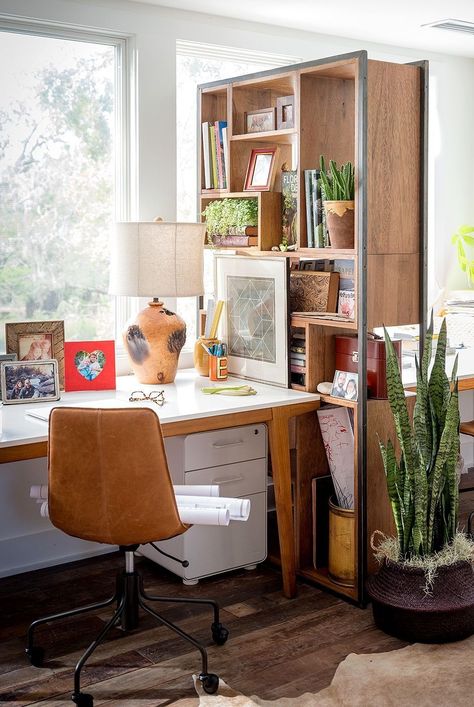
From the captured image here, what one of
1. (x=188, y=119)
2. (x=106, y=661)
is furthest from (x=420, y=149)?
(x=106, y=661)

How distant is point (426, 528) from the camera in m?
3.04

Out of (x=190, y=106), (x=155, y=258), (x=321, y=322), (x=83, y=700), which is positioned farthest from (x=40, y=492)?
(x=190, y=106)

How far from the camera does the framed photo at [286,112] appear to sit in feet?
11.6

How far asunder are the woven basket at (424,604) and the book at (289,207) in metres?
1.33

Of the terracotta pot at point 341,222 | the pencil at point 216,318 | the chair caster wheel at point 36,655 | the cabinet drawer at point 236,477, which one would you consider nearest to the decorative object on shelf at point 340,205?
the terracotta pot at point 341,222

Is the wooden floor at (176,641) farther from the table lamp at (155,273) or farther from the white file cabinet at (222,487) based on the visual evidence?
the table lamp at (155,273)

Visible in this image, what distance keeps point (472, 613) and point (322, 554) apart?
0.72 m

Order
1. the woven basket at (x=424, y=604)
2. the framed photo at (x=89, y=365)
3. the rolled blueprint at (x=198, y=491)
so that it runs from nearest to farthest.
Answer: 1. the rolled blueprint at (x=198, y=491)
2. the woven basket at (x=424, y=604)
3. the framed photo at (x=89, y=365)

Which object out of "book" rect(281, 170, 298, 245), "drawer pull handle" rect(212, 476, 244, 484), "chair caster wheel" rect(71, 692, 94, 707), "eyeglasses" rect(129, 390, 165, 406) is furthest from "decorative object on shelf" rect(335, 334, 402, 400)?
"chair caster wheel" rect(71, 692, 94, 707)

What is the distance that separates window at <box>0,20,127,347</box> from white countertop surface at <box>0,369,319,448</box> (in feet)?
1.51

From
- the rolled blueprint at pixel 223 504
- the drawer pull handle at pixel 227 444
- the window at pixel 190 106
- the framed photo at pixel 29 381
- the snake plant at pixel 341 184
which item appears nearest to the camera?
the rolled blueprint at pixel 223 504

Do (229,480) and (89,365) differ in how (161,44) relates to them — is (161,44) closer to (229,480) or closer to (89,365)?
(89,365)

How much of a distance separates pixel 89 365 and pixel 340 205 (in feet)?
3.86

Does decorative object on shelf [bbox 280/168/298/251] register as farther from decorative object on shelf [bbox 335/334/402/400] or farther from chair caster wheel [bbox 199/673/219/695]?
chair caster wheel [bbox 199/673/219/695]
